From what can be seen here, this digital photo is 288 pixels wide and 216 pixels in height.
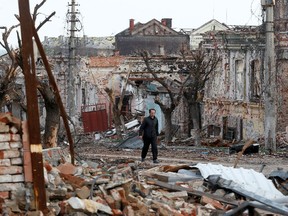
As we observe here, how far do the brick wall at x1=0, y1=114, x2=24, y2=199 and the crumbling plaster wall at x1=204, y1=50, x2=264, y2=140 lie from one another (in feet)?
92.4

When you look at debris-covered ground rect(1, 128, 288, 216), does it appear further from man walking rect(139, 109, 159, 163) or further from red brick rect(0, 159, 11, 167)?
man walking rect(139, 109, 159, 163)

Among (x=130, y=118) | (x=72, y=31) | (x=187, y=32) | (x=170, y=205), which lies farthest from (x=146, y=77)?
(x=170, y=205)

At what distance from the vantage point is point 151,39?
233 ft

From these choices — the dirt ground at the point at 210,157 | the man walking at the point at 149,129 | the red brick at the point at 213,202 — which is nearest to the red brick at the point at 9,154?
the red brick at the point at 213,202

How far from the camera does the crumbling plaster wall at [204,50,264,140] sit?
130 ft

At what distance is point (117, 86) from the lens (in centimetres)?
5638

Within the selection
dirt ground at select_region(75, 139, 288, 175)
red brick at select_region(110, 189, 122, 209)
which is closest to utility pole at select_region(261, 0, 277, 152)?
dirt ground at select_region(75, 139, 288, 175)

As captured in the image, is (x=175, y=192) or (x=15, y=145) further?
(x=175, y=192)

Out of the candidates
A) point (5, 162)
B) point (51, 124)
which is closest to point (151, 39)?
point (51, 124)

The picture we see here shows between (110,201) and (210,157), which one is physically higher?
(110,201)

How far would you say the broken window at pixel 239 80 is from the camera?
41.0 meters

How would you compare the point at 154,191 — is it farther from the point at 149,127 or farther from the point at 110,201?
the point at 149,127

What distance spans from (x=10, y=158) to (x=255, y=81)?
2920 centimetres

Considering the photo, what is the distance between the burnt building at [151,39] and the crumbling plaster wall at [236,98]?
2391cm
